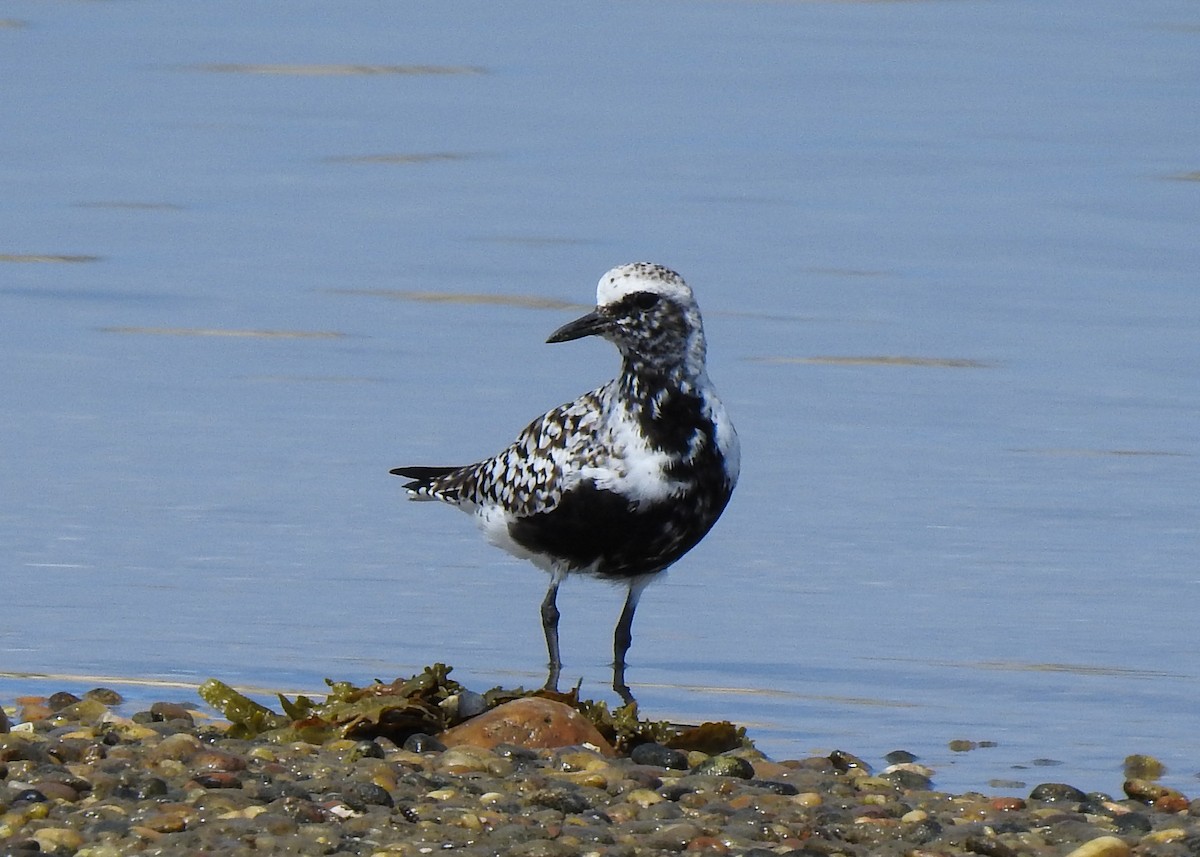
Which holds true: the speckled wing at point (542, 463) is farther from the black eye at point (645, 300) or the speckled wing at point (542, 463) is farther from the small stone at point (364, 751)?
the small stone at point (364, 751)

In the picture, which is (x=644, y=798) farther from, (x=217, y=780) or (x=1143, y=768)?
(x=1143, y=768)

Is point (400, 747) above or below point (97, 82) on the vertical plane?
below

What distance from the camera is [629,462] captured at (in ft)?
27.5

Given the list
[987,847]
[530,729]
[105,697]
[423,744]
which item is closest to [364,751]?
[423,744]

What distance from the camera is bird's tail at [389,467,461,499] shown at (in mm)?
9750

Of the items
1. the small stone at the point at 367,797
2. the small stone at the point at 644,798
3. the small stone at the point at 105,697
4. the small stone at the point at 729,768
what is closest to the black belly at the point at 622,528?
the small stone at the point at 729,768

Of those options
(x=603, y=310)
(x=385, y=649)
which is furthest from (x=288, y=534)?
(x=603, y=310)

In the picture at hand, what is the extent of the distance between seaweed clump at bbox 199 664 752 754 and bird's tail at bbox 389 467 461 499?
7.15 feet

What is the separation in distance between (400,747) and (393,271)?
808cm

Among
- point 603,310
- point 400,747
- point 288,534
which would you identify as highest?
point 603,310

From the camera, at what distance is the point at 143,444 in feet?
37.3

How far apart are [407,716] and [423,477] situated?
8.66 ft

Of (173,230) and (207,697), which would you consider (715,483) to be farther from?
(173,230)

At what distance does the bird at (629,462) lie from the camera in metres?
8.38
